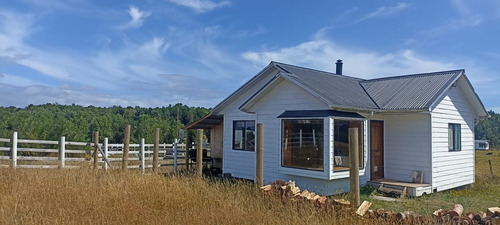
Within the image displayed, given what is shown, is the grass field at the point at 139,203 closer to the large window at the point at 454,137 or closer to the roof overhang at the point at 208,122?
the large window at the point at 454,137

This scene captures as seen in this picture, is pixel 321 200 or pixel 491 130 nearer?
pixel 321 200

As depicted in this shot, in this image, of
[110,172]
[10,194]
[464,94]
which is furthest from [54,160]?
[464,94]

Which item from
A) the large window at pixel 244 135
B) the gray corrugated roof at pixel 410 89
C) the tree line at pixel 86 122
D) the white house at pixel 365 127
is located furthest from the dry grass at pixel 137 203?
the tree line at pixel 86 122

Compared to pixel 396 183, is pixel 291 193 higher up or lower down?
higher up

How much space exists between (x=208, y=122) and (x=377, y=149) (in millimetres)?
8112

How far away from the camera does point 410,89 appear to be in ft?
41.4

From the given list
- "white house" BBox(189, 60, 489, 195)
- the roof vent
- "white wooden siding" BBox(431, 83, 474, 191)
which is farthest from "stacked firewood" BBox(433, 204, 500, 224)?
the roof vent

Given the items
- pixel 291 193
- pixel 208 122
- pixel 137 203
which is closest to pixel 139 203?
pixel 137 203

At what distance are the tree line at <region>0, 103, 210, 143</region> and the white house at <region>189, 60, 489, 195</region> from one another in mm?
14856

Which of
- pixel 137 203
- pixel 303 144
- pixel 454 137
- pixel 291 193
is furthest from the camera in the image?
pixel 454 137

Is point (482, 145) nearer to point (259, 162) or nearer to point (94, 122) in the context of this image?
point (94, 122)

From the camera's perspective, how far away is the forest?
75.2 feet

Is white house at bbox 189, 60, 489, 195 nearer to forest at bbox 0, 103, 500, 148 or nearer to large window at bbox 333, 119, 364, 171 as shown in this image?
large window at bbox 333, 119, 364, 171

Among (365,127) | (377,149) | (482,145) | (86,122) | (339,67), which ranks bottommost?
(482,145)
